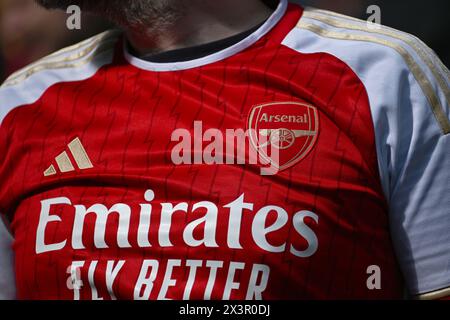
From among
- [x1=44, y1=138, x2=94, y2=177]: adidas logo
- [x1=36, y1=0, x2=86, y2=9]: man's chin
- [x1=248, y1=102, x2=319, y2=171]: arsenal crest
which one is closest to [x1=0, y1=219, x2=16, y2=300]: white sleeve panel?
[x1=44, y1=138, x2=94, y2=177]: adidas logo

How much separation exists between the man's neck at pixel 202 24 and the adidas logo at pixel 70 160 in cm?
27

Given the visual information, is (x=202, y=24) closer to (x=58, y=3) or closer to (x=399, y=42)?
(x=58, y=3)

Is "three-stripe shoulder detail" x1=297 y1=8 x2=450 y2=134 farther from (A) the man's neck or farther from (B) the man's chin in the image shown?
(B) the man's chin

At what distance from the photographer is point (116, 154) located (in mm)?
1670

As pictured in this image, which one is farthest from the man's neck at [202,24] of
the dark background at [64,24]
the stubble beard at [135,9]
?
the dark background at [64,24]

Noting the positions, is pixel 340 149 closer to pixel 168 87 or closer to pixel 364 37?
pixel 364 37

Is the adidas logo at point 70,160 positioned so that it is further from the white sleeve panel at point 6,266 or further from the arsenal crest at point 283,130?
the arsenal crest at point 283,130

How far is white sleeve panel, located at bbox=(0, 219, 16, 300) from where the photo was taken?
1.82 meters

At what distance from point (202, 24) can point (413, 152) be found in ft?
1.78

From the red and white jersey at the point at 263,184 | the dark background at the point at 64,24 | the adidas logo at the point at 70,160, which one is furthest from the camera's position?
the dark background at the point at 64,24

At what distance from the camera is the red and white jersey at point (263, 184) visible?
5.04 feet

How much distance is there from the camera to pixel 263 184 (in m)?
1.56

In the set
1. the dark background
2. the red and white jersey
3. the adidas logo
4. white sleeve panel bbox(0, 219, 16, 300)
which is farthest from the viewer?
the dark background

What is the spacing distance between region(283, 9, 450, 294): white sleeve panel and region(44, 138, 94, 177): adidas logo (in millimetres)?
556
